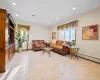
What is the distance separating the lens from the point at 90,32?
12.3ft

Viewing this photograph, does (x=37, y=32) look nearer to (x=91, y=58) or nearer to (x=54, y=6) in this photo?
(x=54, y=6)

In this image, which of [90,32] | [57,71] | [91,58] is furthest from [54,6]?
[91,58]

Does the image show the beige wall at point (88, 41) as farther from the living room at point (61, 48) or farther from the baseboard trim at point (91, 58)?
the baseboard trim at point (91, 58)

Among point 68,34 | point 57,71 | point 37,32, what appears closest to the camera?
point 57,71

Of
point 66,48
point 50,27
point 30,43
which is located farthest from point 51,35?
point 66,48

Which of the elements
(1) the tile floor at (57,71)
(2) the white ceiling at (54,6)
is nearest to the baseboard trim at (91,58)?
(1) the tile floor at (57,71)

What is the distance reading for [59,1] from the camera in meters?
2.79

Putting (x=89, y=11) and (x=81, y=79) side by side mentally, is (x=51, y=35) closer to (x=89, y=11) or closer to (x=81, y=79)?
(x=89, y=11)

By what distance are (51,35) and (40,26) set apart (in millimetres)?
1708

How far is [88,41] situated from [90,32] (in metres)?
0.53

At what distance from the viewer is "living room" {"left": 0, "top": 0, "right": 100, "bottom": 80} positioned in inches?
89.1

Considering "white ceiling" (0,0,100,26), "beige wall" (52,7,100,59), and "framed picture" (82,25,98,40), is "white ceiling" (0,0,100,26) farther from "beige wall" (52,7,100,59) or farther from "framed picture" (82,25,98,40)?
"framed picture" (82,25,98,40)

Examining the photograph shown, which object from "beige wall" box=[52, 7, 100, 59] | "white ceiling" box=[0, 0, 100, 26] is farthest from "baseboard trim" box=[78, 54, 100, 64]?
"white ceiling" box=[0, 0, 100, 26]

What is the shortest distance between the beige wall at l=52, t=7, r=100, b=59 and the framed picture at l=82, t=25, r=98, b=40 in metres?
0.19
